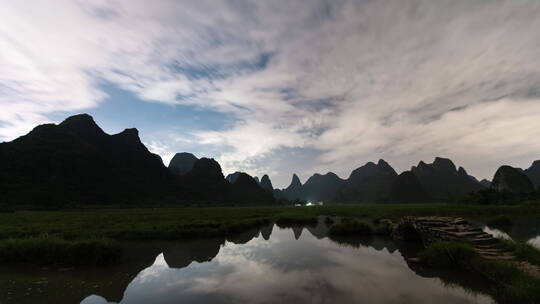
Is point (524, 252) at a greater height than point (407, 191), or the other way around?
point (407, 191)

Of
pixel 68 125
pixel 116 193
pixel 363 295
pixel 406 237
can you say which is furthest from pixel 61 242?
pixel 68 125

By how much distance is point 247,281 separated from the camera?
11.9 meters

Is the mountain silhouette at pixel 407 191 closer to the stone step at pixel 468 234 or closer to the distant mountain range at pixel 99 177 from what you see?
the distant mountain range at pixel 99 177

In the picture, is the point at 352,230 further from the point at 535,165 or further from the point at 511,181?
the point at 535,165

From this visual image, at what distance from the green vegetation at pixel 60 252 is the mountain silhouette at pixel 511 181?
14983 centimetres

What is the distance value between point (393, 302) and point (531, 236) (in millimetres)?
23308

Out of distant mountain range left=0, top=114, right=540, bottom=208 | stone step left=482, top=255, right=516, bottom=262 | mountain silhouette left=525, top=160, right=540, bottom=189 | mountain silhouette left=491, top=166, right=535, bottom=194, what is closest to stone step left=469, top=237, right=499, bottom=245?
stone step left=482, top=255, right=516, bottom=262

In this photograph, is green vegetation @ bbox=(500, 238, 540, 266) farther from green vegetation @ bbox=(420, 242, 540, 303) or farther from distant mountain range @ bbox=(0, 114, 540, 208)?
distant mountain range @ bbox=(0, 114, 540, 208)

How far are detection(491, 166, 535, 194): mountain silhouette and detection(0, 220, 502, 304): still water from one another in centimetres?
13998

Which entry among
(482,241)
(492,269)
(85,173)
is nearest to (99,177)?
(85,173)

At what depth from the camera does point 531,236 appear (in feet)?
75.6

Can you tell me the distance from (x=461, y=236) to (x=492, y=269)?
4.63 meters

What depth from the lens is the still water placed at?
9.77 m

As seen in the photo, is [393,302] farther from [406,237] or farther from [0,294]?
[406,237]
